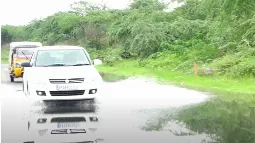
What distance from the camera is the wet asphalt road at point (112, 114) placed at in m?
7.61

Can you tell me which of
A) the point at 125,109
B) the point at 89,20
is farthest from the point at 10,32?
the point at 125,109

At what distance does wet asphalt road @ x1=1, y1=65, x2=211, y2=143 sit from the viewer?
25.0ft

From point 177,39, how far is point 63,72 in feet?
78.9

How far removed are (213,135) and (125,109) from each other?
3.76 m

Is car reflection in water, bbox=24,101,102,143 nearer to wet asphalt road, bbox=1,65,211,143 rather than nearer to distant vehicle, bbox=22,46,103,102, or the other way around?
wet asphalt road, bbox=1,65,211,143

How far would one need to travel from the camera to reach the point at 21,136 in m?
7.70

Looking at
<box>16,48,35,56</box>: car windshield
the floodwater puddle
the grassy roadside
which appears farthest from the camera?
<box>16,48,35,56</box>: car windshield

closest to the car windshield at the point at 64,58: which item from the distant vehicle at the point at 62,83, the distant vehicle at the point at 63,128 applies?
the distant vehicle at the point at 62,83

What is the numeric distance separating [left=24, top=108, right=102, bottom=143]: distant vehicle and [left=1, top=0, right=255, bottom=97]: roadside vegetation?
252 inches

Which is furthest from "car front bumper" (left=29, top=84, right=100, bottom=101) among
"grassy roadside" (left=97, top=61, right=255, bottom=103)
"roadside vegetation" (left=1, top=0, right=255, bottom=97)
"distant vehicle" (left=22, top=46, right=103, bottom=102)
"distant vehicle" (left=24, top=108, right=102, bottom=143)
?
"roadside vegetation" (left=1, top=0, right=255, bottom=97)

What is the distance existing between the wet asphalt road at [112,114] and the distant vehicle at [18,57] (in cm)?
616

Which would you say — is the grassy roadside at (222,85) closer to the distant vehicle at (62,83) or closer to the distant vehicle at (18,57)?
the distant vehicle at (62,83)

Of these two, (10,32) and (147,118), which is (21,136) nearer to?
(147,118)

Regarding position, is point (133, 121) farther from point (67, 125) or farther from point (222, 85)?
point (222, 85)
